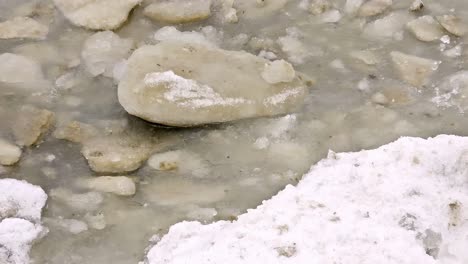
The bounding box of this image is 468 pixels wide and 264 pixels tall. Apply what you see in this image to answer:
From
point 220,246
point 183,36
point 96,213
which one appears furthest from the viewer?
point 183,36

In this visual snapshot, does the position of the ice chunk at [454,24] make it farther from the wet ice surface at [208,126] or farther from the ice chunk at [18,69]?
the ice chunk at [18,69]

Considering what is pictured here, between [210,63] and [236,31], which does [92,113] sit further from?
[236,31]

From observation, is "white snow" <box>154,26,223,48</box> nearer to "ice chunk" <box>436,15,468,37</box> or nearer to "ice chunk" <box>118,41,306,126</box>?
"ice chunk" <box>118,41,306,126</box>

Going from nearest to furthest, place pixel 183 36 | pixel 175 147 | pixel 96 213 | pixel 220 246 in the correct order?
pixel 220 246, pixel 96 213, pixel 175 147, pixel 183 36

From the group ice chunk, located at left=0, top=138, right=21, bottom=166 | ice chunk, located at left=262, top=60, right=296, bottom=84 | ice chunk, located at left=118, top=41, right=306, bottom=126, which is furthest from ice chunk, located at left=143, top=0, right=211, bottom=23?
ice chunk, located at left=0, top=138, right=21, bottom=166

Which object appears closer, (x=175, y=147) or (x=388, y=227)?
(x=388, y=227)

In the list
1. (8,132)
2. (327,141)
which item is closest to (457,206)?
(327,141)

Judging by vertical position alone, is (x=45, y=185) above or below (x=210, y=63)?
below
